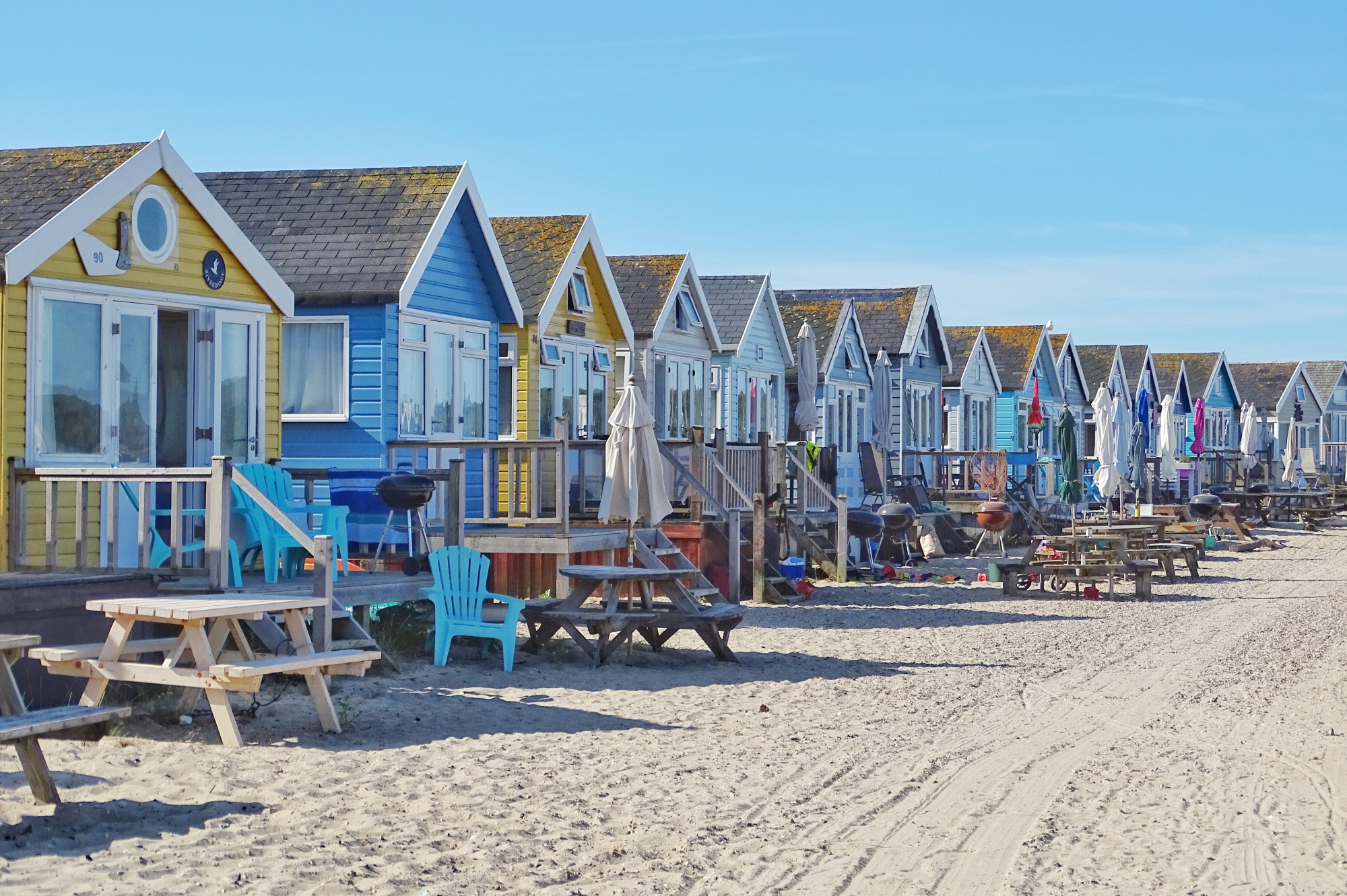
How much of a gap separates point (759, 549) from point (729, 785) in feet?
36.3

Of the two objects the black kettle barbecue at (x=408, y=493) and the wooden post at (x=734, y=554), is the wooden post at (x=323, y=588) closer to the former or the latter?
the black kettle barbecue at (x=408, y=493)

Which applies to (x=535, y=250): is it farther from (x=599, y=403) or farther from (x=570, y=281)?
(x=599, y=403)

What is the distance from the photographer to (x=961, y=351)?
3950 cm

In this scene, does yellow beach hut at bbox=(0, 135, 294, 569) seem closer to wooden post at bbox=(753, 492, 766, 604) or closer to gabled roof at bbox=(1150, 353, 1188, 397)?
wooden post at bbox=(753, 492, 766, 604)

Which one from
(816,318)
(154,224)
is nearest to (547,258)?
(154,224)

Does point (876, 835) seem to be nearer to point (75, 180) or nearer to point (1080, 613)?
point (75, 180)

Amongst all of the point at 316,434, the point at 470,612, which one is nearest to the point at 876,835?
the point at 470,612

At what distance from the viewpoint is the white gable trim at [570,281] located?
782 inches

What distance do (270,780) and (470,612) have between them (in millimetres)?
4940

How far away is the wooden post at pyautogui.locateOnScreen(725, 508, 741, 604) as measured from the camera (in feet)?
59.3

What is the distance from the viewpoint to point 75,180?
39.5 feet

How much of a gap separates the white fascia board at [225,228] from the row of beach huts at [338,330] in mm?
20

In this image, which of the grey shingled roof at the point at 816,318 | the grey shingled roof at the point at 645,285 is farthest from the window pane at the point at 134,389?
the grey shingled roof at the point at 816,318

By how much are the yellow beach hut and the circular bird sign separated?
0.01m
